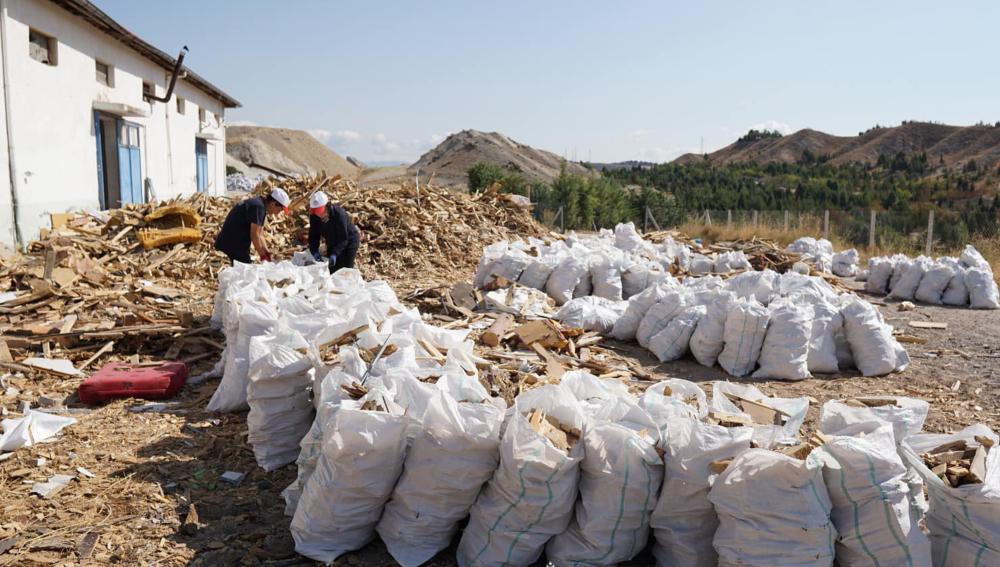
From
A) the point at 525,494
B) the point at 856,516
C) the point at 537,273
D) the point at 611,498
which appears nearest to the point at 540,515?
the point at 525,494

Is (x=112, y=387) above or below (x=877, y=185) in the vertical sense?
below

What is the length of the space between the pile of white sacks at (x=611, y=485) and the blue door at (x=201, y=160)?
23.1 m

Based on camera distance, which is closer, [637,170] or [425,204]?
[425,204]

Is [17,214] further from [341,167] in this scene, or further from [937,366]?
[341,167]

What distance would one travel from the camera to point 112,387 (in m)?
5.23

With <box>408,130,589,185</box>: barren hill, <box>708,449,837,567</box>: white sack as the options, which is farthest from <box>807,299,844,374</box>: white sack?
<box>408,130,589,185</box>: barren hill

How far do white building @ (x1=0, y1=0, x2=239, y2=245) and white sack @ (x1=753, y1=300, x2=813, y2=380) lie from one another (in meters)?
11.8

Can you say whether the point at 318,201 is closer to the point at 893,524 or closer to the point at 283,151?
the point at 893,524

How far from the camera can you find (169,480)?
12.9 feet

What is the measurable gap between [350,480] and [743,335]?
4.41m

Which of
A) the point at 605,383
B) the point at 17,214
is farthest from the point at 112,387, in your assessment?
the point at 17,214

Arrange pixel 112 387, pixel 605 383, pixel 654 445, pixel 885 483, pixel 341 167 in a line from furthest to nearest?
pixel 341 167 < pixel 112 387 < pixel 605 383 < pixel 654 445 < pixel 885 483

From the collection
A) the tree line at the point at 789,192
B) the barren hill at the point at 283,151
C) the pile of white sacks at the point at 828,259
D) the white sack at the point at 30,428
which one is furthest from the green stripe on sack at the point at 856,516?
the barren hill at the point at 283,151

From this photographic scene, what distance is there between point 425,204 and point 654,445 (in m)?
12.3
